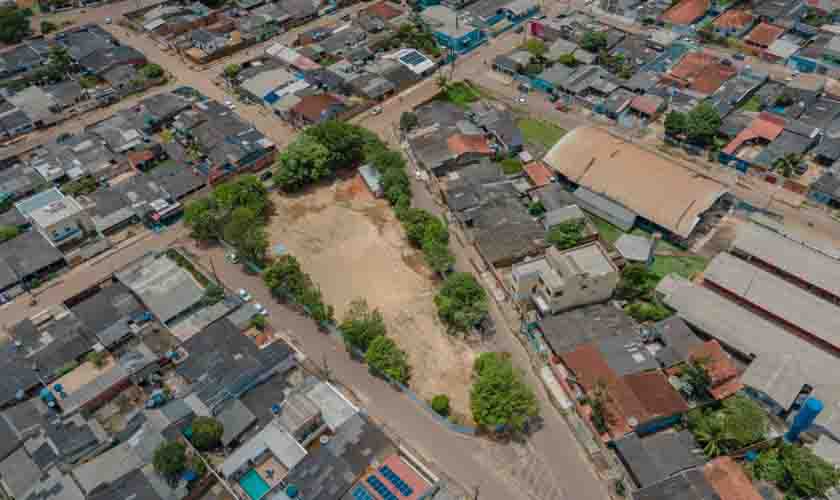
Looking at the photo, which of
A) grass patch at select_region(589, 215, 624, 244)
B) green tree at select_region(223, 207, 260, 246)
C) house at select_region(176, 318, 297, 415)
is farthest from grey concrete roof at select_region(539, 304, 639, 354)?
green tree at select_region(223, 207, 260, 246)

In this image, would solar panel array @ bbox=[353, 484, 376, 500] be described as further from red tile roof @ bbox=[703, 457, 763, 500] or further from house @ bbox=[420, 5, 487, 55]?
house @ bbox=[420, 5, 487, 55]

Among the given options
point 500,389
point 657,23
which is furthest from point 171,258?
point 657,23

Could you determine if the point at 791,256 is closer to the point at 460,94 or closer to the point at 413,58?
the point at 460,94

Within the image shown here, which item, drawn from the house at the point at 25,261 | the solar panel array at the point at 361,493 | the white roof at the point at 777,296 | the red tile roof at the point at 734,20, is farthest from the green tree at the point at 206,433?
the red tile roof at the point at 734,20

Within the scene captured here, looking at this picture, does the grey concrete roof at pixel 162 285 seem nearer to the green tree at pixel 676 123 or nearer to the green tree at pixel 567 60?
the green tree at pixel 676 123

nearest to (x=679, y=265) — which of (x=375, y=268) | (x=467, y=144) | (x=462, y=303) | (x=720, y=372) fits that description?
(x=720, y=372)

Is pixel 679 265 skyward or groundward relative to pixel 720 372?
groundward

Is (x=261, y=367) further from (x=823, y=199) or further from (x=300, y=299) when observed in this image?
(x=823, y=199)
